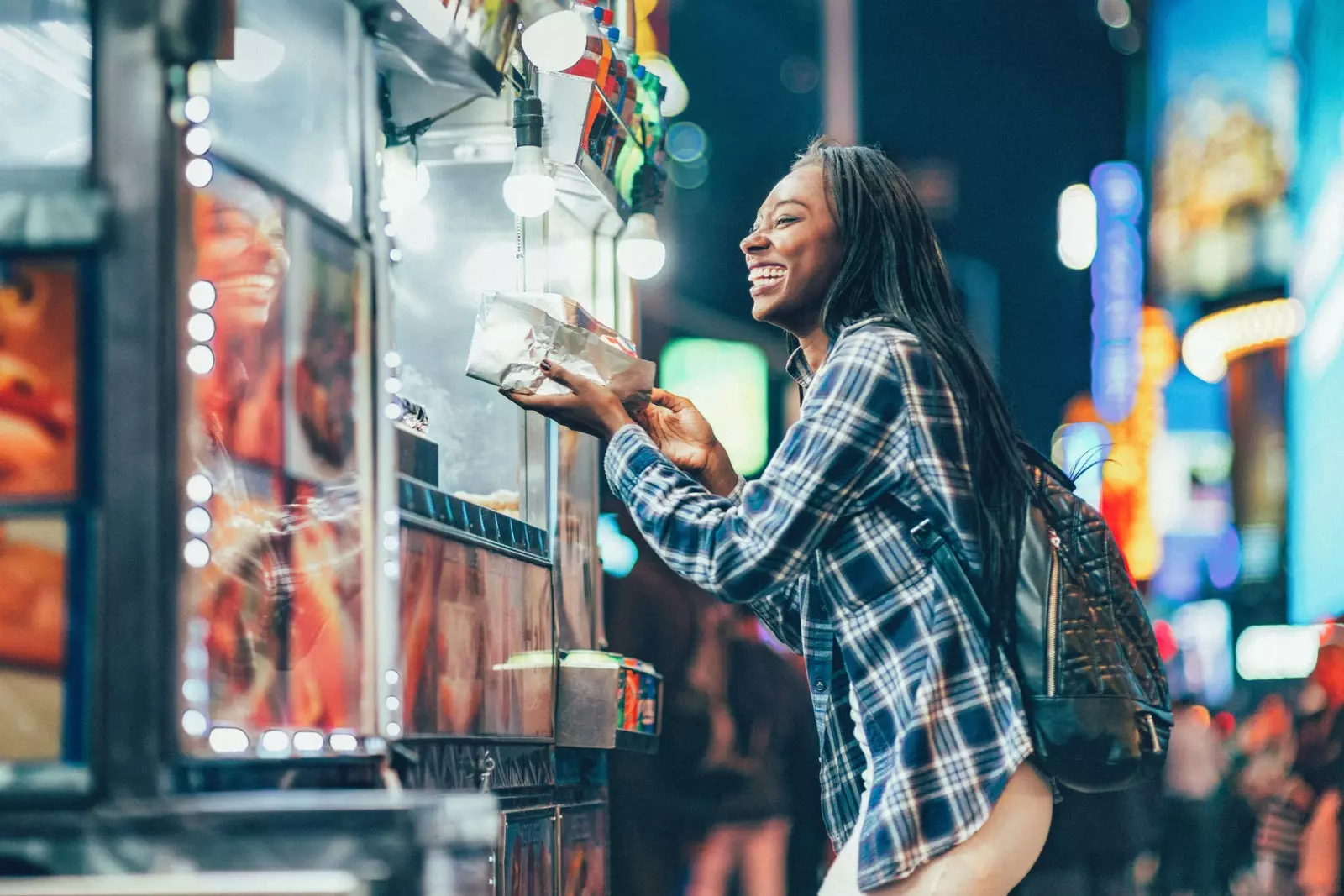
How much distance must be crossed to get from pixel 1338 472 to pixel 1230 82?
21.6 meters

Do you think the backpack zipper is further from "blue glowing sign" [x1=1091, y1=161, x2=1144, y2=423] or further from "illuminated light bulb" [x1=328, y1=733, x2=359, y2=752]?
"blue glowing sign" [x1=1091, y1=161, x2=1144, y2=423]

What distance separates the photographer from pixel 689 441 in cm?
407

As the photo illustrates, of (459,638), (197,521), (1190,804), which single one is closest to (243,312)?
(197,521)

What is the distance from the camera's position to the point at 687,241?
1048 inches

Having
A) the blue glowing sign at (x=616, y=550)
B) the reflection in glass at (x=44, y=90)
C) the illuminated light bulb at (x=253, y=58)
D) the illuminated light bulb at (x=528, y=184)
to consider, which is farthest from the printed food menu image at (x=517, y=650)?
the blue glowing sign at (x=616, y=550)

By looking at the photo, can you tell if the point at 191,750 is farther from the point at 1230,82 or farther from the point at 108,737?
the point at 1230,82

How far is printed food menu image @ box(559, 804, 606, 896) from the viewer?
5.36m

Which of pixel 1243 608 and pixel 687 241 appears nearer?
pixel 687 241

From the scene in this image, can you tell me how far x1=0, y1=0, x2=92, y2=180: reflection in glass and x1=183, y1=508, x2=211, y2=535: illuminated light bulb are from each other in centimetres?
66

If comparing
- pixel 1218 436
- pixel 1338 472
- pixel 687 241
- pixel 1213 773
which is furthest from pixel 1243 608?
pixel 1213 773

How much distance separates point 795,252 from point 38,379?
1.62 meters

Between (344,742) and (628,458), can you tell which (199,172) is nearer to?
(628,458)

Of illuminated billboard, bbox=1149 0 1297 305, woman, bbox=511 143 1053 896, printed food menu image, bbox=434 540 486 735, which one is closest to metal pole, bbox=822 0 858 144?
printed food menu image, bbox=434 540 486 735

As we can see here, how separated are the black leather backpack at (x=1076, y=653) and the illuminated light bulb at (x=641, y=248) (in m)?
3.13
